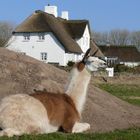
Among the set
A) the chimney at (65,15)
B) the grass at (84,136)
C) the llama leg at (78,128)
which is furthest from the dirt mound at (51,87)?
the chimney at (65,15)

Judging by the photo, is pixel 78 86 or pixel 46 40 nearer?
pixel 78 86

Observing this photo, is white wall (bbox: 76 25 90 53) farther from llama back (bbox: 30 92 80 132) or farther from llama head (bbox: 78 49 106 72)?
llama back (bbox: 30 92 80 132)

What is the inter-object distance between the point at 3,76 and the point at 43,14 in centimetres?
6578

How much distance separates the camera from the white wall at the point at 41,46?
78.3 metres

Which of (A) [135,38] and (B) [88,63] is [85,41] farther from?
(B) [88,63]

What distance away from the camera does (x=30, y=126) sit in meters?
10.1

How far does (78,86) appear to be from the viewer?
11.0 metres

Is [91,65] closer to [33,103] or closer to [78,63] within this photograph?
[78,63]

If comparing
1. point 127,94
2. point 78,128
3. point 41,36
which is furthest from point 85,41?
point 78,128

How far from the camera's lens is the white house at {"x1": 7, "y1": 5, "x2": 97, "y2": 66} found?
3083 inches

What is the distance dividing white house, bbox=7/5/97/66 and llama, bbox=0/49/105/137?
2592 inches

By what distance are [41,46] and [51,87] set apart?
6451cm

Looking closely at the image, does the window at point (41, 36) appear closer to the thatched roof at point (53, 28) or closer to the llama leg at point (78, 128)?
the thatched roof at point (53, 28)

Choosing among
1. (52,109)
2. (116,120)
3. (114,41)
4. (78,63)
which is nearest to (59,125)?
(52,109)
